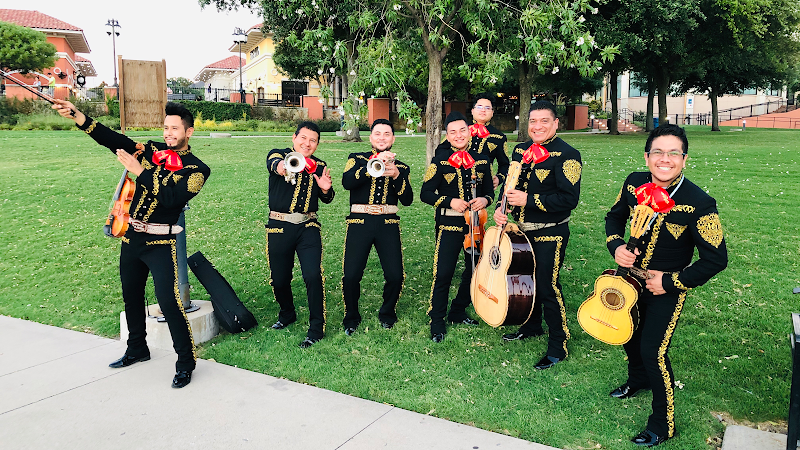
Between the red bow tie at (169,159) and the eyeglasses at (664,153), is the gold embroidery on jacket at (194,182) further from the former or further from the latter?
the eyeglasses at (664,153)

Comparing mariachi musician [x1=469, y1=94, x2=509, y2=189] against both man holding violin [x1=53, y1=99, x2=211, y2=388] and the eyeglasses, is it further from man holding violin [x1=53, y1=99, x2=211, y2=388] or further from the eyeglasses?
man holding violin [x1=53, y1=99, x2=211, y2=388]

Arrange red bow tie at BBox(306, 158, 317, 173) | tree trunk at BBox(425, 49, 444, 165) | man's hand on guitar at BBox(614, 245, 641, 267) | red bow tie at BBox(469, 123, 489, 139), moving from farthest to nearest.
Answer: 1. tree trunk at BBox(425, 49, 444, 165)
2. red bow tie at BBox(469, 123, 489, 139)
3. red bow tie at BBox(306, 158, 317, 173)
4. man's hand on guitar at BBox(614, 245, 641, 267)

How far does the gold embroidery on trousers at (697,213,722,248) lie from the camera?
346 cm

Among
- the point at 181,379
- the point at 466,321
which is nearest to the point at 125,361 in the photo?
the point at 181,379

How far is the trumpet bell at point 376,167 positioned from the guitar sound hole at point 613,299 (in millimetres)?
2173

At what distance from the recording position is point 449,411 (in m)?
4.23

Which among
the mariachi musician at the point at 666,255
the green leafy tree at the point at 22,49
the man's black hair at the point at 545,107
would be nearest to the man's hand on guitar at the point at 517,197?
the man's black hair at the point at 545,107

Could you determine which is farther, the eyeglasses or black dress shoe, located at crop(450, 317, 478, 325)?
black dress shoe, located at crop(450, 317, 478, 325)

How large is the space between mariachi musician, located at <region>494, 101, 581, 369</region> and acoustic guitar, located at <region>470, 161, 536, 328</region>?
146 millimetres

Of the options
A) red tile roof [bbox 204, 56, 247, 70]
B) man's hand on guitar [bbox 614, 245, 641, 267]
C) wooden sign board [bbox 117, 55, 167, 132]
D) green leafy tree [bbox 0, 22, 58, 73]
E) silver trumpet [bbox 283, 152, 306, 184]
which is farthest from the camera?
red tile roof [bbox 204, 56, 247, 70]

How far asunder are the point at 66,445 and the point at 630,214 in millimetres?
4044

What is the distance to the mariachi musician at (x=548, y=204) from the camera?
480cm

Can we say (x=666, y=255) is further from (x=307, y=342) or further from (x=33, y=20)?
(x=33, y=20)

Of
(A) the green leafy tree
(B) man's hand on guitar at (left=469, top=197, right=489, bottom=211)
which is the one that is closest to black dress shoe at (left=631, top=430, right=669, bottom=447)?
(B) man's hand on guitar at (left=469, top=197, right=489, bottom=211)
